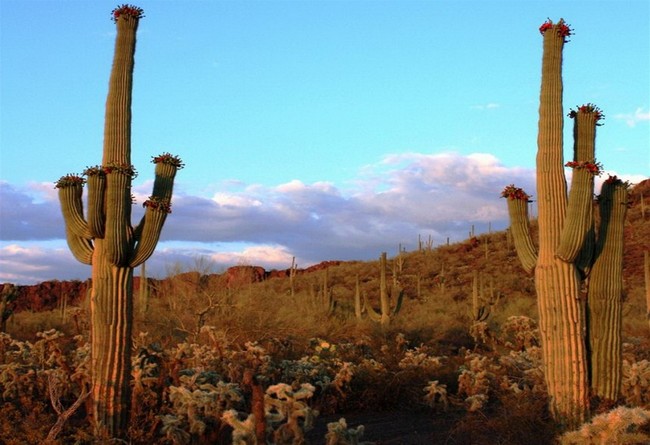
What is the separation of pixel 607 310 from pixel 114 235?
21.0 feet

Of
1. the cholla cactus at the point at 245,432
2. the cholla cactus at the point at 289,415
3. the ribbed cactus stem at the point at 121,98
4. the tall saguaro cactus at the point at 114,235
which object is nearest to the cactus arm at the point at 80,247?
the tall saguaro cactus at the point at 114,235

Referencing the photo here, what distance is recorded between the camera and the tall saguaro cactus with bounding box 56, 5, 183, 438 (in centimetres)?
863

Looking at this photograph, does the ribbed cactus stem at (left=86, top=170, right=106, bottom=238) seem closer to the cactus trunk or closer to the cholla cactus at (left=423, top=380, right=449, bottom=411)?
the cactus trunk

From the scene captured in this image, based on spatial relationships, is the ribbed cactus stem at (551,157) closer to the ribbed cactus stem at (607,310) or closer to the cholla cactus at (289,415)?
the ribbed cactus stem at (607,310)

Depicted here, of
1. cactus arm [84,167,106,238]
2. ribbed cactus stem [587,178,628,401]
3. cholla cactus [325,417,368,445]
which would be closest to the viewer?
cholla cactus [325,417,368,445]

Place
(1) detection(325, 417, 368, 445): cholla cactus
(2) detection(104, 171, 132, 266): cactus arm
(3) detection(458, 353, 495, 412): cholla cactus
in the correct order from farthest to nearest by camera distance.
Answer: (3) detection(458, 353, 495, 412): cholla cactus
(2) detection(104, 171, 132, 266): cactus arm
(1) detection(325, 417, 368, 445): cholla cactus

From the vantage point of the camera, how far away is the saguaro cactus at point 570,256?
9188mm

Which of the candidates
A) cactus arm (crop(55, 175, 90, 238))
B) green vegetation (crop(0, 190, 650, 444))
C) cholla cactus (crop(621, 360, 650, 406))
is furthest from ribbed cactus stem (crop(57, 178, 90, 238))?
cholla cactus (crop(621, 360, 650, 406))

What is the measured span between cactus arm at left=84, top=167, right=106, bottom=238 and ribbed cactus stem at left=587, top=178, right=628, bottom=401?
6.37 m

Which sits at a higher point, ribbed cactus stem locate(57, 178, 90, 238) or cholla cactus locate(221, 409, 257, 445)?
ribbed cactus stem locate(57, 178, 90, 238)

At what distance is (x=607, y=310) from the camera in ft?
32.5

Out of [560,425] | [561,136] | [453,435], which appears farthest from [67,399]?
[561,136]

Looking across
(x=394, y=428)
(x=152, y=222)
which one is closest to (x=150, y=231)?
(x=152, y=222)

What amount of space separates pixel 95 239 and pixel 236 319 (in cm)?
915
